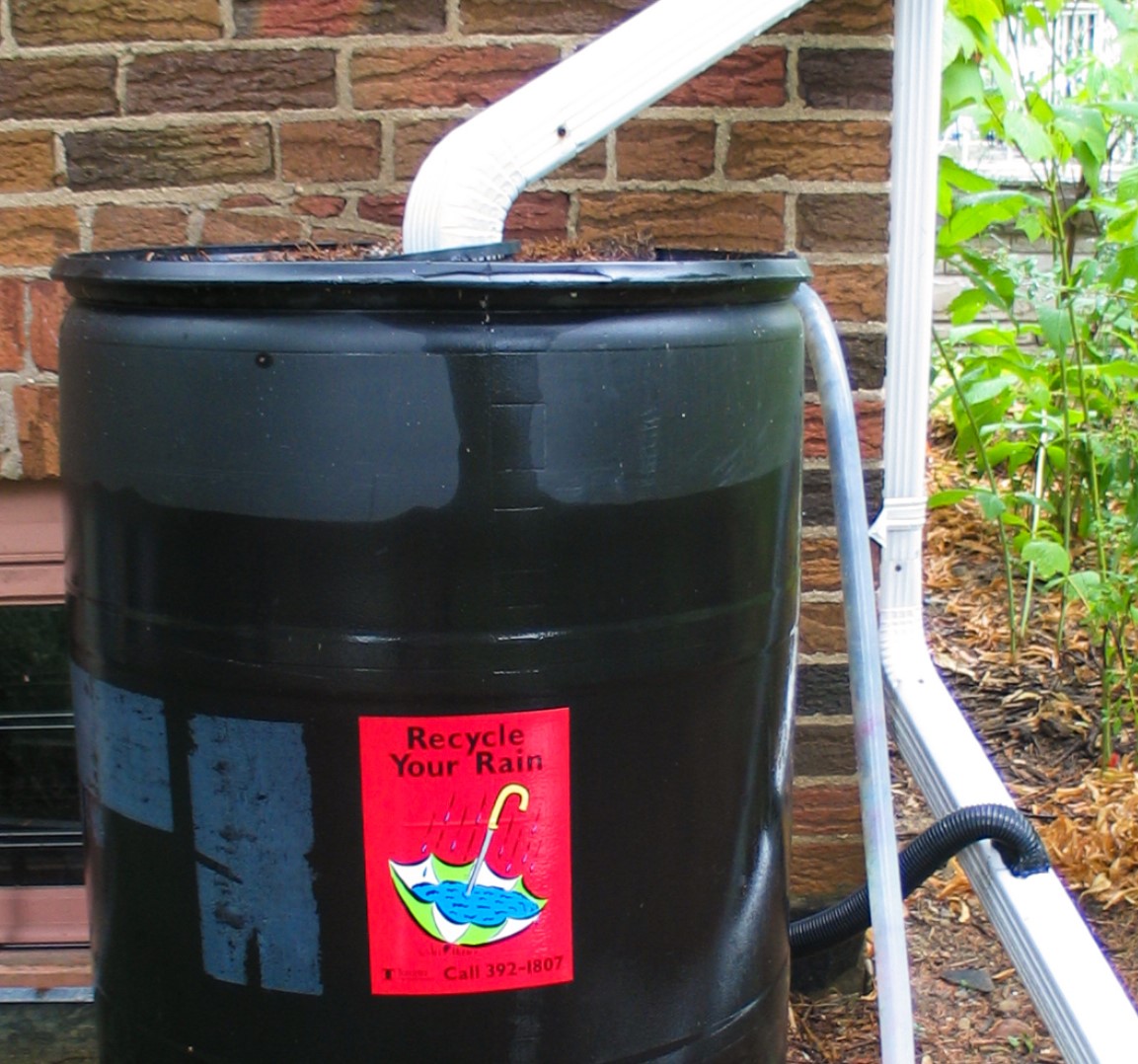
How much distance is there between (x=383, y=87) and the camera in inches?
72.4

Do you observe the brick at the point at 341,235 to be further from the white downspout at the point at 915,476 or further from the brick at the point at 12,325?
the white downspout at the point at 915,476

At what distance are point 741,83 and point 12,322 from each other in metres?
1.15

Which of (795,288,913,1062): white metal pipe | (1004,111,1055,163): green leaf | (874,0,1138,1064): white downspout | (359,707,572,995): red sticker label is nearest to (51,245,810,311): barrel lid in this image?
(795,288,913,1062): white metal pipe

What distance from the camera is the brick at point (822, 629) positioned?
2.01 m

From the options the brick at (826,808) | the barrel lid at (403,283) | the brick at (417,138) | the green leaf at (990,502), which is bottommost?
the brick at (826,808)

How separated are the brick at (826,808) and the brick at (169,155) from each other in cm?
130

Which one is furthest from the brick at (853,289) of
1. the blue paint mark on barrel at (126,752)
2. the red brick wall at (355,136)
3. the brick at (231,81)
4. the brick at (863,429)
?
the blue paint mark on barrel at (126,752)

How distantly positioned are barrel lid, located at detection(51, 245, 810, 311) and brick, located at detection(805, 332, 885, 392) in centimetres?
81

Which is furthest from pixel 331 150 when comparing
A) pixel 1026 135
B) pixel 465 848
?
pixel 1026 135

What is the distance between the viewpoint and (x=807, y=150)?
6.16 ft

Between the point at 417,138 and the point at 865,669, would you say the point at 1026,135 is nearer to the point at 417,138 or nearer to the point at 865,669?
the point at 417,138

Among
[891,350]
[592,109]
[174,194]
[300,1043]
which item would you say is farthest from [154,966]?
[891,350]

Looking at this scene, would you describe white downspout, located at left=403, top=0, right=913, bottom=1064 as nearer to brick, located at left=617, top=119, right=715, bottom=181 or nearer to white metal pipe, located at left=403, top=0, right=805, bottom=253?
white metal pipe, located at left=403, top=0, right=805, bottom=253

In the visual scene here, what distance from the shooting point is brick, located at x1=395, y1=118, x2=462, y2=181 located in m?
1.85
